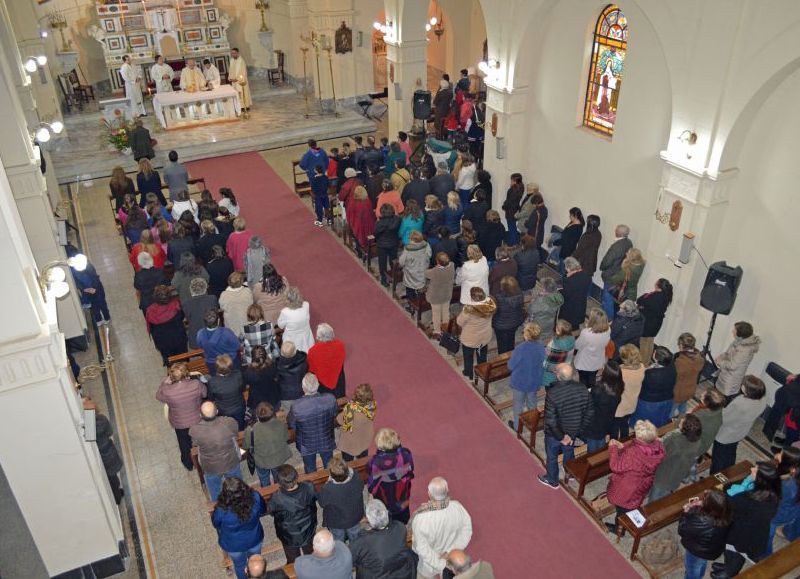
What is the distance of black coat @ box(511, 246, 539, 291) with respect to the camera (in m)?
10.0

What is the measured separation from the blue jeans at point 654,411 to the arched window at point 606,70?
16.3 ft

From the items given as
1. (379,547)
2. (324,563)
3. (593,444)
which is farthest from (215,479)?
(593,444)

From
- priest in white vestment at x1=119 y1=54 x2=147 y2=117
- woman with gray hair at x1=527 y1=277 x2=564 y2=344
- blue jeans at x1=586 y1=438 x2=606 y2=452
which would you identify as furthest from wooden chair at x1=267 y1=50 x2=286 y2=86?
blue jeans at x1=586 y1=438 x2=606 y2=452

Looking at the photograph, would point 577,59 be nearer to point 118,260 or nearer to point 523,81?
point 523,81

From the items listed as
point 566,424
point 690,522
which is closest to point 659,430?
point 566,424

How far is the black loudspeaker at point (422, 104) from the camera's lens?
1645 cm

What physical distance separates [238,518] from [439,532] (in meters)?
1.83

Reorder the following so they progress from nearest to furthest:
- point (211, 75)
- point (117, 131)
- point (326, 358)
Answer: point (326, 358) → point (117, 131) → point (211, 75)

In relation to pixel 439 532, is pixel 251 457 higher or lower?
lower

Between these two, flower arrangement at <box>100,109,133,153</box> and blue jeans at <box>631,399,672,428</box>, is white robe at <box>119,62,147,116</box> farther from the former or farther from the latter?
blue jeans at <box>631,399,672,428</box>

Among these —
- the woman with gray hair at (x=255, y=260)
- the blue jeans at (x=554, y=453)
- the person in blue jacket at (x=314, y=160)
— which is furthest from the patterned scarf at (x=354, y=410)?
the person in blue jacket at (x=314, y=160)

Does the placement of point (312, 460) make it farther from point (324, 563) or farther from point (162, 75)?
point (162, 75)

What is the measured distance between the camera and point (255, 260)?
10.2m

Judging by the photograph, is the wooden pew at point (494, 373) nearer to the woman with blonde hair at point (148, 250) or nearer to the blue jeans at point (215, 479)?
the blue jeans at point (215, 479)
